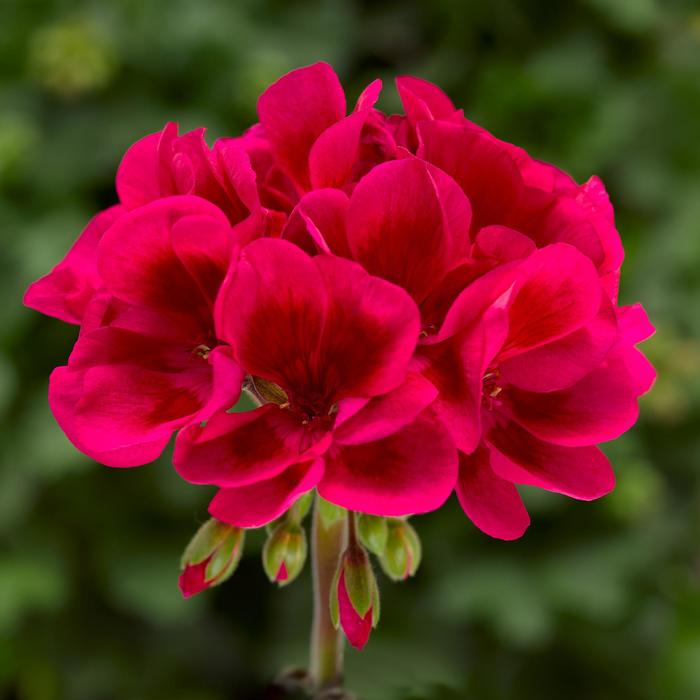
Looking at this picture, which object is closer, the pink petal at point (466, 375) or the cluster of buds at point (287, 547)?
the pink petal at point (466, 375)

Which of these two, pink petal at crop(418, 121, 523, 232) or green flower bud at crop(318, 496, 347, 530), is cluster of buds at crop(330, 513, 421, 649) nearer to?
green flower bud at crop(318, 496, 347, 530)

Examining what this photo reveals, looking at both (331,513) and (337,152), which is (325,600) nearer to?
(331,513)

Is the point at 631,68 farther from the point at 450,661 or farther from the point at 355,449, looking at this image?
the point at 355,449

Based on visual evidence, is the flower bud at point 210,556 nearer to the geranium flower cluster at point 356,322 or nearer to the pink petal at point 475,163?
the geranium flower cluster at point 356,322

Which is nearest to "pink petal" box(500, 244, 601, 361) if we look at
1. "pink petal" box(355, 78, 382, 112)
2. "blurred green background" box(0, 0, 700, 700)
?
"pink petal" box(355, 78, 382, 112)

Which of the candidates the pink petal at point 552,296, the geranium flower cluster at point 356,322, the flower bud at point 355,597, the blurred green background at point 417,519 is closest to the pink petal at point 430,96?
the geranium flower cluster at point 356,322

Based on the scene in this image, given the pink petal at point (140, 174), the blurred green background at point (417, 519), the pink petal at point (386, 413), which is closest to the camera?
the pink petal at point (386, 413)

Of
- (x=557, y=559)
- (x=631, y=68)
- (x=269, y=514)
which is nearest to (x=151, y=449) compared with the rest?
(x=269, y=514)

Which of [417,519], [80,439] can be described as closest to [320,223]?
[80,439]
